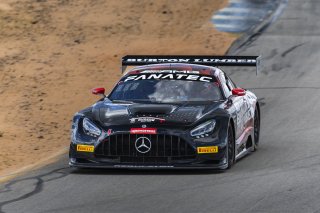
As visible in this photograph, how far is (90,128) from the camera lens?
12250mm

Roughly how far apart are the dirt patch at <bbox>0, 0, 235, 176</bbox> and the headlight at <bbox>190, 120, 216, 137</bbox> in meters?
3.35

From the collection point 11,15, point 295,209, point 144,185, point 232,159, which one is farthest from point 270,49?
point 295,209

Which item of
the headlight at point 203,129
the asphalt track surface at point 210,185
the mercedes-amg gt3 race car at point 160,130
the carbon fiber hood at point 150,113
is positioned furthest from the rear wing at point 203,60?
the headlight at point 203,129

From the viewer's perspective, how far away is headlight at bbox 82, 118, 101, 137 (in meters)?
12.2

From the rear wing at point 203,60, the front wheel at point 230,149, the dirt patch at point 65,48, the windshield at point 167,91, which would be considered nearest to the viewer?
the front wheel at point 230,149

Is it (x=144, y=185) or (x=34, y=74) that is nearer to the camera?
(x=144, y=185)

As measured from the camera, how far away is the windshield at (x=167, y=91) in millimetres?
13148

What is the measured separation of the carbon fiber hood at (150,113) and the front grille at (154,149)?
187 millimetres

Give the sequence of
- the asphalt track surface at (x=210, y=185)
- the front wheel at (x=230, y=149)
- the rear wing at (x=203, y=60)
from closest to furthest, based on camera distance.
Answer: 1. the asphalt track surface at (x=210, y=185)
2. the front wheel at (x=230, y=149)
3. the rear wing at (x=203, y=60)

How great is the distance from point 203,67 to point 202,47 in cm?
1015

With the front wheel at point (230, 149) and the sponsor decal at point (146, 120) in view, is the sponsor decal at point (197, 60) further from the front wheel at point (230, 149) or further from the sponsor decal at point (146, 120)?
the sponsor decal at point (146, 120)

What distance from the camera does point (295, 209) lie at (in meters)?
9.58

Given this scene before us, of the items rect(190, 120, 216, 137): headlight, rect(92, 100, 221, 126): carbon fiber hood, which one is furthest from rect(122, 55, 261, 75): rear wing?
rect(190, 120, 216, 137): headlight

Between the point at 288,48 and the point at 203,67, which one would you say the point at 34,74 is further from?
the point at 203,67
